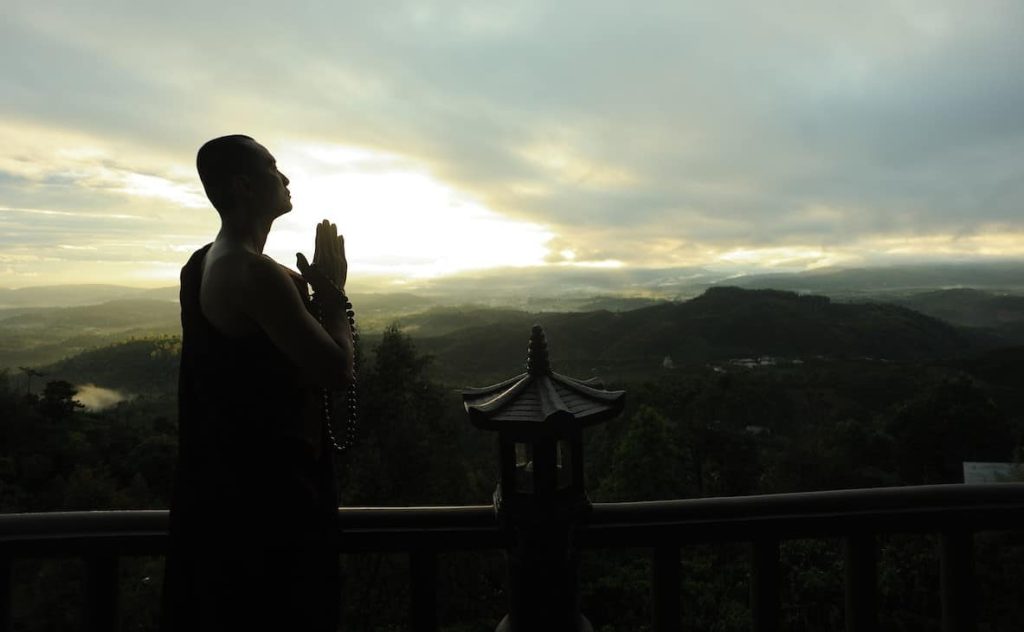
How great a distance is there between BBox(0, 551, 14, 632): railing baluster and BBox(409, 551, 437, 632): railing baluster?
1436mm

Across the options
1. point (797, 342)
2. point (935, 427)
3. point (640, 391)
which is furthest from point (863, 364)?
point (640, 391)

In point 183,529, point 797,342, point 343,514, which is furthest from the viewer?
point 797,342

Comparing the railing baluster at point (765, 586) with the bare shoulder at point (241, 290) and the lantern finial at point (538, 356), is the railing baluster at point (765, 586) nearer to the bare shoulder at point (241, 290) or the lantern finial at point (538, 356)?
the lantern finial at point (538, 356)

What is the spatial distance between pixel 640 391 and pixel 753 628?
19588 millimetres

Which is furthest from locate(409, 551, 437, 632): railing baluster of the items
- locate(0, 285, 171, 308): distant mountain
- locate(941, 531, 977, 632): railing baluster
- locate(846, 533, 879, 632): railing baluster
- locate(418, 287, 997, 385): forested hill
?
locate(0, 285, 171, 308): distant mountain

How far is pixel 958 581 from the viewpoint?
2215 mm

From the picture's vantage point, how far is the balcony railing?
1.97 meters

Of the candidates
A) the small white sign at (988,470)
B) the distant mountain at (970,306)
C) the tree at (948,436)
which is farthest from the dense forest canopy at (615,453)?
the distant mountain at (970,306)

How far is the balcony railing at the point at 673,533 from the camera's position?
1970 mm

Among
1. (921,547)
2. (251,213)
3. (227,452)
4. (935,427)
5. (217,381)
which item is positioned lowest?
(921,547)

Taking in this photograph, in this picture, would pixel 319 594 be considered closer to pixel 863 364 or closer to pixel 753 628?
pixel 753 628

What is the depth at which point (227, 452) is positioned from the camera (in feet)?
5.36

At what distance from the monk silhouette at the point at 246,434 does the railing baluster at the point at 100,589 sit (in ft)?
1.42

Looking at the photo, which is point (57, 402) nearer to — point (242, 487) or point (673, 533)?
point (242, 487)
